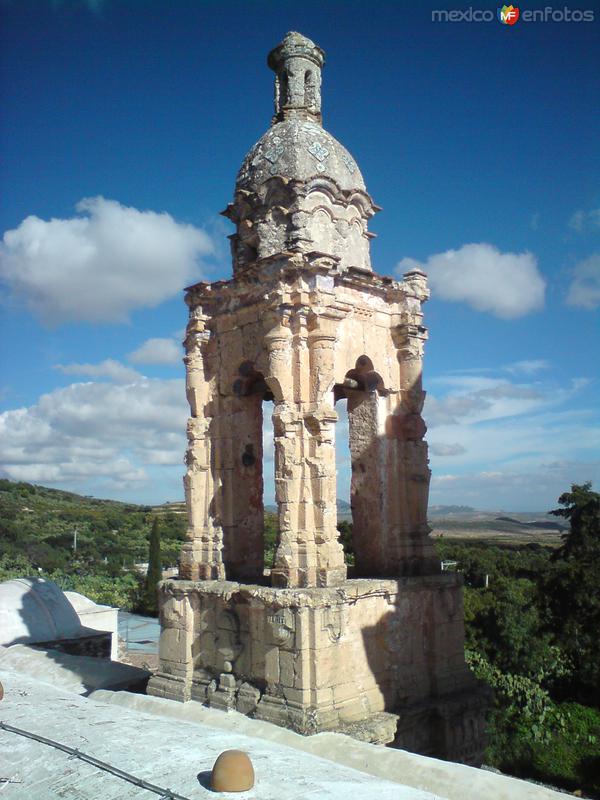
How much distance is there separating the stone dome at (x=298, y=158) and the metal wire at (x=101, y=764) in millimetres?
6587

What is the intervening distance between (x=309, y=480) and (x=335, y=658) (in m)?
1.91

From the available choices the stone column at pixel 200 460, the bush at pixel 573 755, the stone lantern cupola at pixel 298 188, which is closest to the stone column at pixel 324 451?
the stone lantern cupola at pixel 298 188

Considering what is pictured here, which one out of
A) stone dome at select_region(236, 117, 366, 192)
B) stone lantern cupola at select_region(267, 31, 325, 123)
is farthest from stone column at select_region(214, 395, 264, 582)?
stone lantern cupola at select_region(267, 31, 325, 123)

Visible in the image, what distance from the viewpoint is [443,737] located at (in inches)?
330

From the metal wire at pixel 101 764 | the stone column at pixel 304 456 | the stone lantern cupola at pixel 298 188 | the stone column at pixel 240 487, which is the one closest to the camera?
the metal wire at pixel 101 764

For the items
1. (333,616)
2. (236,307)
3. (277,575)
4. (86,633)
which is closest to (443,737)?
(333,616)

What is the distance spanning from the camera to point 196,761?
6.14 metres

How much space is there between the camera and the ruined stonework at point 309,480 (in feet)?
25.9

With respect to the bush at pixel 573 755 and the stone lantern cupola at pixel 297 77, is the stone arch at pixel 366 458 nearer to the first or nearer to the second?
the stone lantern cupola at pixel 297 77

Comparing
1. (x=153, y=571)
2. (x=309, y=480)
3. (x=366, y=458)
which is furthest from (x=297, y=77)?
(x=153, y=571)

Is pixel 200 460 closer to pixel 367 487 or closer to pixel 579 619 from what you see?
pixel 367 487

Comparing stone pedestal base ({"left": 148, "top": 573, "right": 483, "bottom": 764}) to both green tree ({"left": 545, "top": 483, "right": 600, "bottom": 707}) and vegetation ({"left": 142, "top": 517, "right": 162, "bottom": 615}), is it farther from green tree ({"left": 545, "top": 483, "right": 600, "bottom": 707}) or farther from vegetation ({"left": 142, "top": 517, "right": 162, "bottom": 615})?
vegetation ({"left": 142, "top": 517, "right": 162, "bottom": 615})

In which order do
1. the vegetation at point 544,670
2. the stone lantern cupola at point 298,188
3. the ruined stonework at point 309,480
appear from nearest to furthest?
the ruined stonework at point 309,480 → the stone lantern cupola at point 298,188 → the vegetation at point 544,670

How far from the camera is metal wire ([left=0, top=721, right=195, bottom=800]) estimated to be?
216 inches
